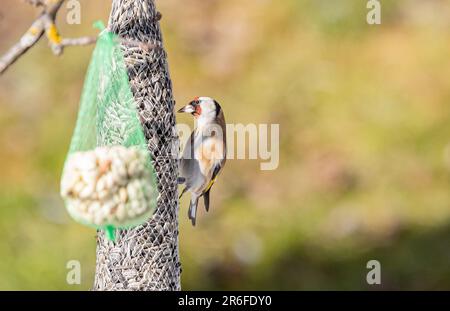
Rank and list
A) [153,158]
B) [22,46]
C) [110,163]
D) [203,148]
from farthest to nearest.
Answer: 1. [203,148]
2. [153,158]
3. [110,163]
4. [22,46]

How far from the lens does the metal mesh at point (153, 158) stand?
2383 mm

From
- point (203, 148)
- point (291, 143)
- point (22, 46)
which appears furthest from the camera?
point (291, 143)

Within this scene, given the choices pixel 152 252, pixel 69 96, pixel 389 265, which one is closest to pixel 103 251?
pixel 152 252

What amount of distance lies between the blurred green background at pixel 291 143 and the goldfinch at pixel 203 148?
1.75m

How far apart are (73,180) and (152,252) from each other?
1.30 feet

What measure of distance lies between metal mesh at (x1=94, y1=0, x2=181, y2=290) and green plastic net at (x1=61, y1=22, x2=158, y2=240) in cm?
5

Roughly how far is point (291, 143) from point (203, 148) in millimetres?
2626

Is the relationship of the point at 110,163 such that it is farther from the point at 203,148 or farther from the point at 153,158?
the point at 203,148

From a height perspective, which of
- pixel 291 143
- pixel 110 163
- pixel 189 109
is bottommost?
pixel 110 163

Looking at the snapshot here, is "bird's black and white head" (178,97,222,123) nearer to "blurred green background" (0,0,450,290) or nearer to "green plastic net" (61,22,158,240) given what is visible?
"green plastic net" (61,22,158,240)

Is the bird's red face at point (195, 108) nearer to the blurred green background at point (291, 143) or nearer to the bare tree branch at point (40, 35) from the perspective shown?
the bare tree branch at point (40, 35)

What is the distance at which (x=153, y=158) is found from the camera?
2.42 m

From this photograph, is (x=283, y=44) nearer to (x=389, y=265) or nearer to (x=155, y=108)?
(x=389, y=265)

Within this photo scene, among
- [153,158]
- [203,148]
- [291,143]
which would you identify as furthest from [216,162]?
[291,143]
